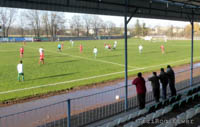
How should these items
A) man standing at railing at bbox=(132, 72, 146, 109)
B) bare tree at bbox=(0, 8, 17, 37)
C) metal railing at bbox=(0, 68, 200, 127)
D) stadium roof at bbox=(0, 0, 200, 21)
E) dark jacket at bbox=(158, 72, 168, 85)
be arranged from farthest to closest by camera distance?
1. bare tree at bbox=(0, 8, 17, 37)
2. dark jacket at bbox=(158, 72, 168, 85)
3. man standing at railing at bbox=(132, 72, 146, 109)
4. metal railing at bbox=(0, 68, 200, 127)
5. stadium roof at bbox=(0, 0, 200, 21)

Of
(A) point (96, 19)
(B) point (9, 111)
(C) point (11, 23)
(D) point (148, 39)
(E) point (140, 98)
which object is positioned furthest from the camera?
(A) point (96, 19)

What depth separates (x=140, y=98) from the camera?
28.3 feet

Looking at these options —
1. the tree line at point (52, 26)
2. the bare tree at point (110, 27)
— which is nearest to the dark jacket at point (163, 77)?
the tree line at point (52, 26)

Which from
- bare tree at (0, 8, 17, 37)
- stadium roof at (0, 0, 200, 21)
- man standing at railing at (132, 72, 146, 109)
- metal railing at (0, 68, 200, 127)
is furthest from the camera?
bare tree at (0, 8, 17, 37)

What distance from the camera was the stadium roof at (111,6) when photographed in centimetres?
721

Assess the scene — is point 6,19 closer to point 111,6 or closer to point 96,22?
point 96,22

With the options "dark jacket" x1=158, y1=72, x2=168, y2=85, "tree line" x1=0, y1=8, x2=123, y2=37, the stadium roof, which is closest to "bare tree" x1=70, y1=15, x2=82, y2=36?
"tree line" x1=0, y1=8, x2=123, y2=37

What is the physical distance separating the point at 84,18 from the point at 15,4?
8764cm

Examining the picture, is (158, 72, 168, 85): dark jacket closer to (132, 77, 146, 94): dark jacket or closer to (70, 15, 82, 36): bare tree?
(132, 77, 146, 94): dark jacket

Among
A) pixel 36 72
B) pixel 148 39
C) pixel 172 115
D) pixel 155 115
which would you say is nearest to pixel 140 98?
pixel 172 115

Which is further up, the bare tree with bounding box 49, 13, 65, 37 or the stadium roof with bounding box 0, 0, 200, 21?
the bare tree with bounding box 49, 13, 65, 37

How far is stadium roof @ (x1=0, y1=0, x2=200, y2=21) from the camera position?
721 cm

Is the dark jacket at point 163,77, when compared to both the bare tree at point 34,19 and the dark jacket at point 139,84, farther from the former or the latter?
the bare tree at point 34,19

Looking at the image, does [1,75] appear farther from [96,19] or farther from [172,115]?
[96,19]
